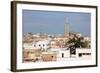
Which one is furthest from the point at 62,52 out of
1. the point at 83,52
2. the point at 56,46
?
the point at 83,52

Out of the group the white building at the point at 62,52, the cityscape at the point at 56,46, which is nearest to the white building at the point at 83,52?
the cityscape at the point at 56,46

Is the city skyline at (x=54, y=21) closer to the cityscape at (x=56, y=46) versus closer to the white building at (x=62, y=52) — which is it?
the cityscape at (x=56, y=46)

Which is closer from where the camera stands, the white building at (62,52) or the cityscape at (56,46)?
the cityscape at (56,46)

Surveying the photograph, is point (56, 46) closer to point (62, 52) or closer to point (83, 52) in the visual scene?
point (62, 52)

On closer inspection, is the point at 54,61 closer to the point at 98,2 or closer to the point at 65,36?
the point at 65,36

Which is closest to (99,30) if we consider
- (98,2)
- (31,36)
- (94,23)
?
(94,23)

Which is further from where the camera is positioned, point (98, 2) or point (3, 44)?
point (98, 2)
